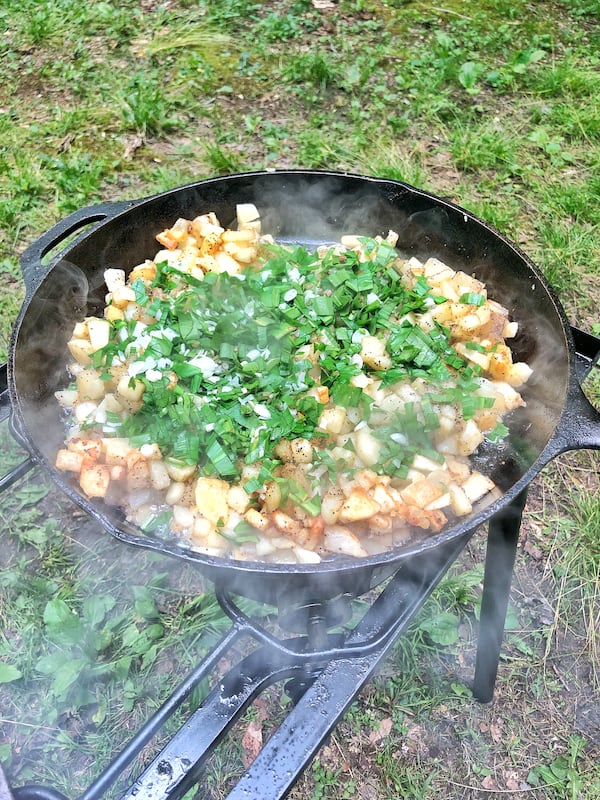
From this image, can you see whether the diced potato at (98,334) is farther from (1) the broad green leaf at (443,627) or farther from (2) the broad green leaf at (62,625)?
(1) the broad green leaf at (443,627)

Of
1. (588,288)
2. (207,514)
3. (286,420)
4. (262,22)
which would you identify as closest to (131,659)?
(207,514)

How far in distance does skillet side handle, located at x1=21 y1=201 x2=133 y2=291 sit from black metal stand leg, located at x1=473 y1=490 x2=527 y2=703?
1.74 meters

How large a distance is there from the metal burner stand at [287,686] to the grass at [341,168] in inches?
40.3

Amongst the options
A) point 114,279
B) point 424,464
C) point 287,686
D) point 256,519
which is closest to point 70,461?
point 256,519

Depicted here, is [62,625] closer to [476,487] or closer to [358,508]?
[358,508]

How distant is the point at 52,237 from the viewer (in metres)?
2.33

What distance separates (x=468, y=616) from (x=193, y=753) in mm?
1875

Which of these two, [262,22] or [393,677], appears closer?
[393,677]

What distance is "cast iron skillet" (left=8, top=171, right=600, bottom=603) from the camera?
172 centimetres

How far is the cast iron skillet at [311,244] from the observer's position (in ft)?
5.63

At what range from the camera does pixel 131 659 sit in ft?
9.55

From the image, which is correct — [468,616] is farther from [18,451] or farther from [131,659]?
[18,451]

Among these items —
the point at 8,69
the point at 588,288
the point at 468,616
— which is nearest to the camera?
the point at 468,616

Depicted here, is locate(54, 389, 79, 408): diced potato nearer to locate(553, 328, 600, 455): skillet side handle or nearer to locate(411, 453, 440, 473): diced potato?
locate(411, 453, 440, 473): diced potato
